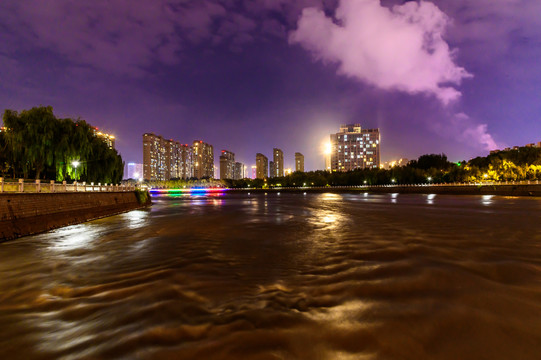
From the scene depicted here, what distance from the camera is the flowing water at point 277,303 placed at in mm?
3461

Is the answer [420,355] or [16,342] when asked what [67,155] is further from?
[420,355]

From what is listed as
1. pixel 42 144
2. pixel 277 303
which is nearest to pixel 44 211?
pixel 277 303

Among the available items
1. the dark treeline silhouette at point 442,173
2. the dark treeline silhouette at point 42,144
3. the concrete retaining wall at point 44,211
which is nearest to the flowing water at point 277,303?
the concrete retaining wall at point 44,211

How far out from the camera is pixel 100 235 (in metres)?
13.5

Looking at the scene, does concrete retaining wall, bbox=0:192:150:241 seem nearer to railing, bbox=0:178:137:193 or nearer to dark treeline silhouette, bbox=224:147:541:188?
railing, bbox=0:178:137:193

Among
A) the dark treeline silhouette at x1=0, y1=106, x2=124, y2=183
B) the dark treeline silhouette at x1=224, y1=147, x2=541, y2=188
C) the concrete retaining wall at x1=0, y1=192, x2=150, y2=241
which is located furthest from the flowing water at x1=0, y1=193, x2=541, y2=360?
the dark treeline silhouette at x1=224, y1=147, x2=541, y2=188

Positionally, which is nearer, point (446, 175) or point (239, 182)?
point (446, 175)

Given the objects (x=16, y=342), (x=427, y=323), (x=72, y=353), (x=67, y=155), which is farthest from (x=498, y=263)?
(x=67, y=155)

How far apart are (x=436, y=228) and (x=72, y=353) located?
1518cm

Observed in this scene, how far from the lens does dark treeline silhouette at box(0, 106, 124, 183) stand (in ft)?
89.8

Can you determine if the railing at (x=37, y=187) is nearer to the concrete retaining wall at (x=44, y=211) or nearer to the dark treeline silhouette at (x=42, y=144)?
the concrete retaining wall at (x=44, y=211)

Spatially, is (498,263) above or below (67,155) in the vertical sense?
below

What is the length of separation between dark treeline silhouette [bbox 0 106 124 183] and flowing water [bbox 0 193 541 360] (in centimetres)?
2476

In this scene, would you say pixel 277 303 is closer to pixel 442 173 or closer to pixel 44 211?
pixel 44 211
